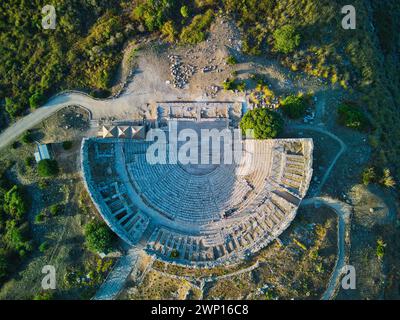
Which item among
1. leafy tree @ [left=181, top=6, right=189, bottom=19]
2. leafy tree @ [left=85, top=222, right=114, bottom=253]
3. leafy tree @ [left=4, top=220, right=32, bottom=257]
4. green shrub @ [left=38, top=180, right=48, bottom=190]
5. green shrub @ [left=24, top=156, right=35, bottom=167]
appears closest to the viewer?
leafy tree @ [left=85, top=222, right=114, bottom=253]

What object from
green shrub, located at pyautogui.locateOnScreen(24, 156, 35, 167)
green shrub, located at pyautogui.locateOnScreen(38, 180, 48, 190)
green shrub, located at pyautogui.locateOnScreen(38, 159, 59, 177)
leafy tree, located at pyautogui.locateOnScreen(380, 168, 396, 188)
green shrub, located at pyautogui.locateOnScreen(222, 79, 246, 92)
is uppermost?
green shrub, located at pyautogui.locateOnScreen(222, 79, 246, 92)

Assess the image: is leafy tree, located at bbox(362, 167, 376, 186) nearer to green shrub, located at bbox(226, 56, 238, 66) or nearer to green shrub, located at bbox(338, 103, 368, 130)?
green shrub, located at bbox(338, 103, 368, 130)

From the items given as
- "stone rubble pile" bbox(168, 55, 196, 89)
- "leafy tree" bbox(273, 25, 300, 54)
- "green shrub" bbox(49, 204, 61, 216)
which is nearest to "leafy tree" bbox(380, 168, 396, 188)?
"leafy tree" bbox(273, 25, 300, 54)

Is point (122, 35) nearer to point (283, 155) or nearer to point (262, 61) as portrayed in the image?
point (262, 61)

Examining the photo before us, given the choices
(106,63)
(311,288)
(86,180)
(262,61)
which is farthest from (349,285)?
(106,63)

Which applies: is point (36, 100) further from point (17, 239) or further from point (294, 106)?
point (294, 106)

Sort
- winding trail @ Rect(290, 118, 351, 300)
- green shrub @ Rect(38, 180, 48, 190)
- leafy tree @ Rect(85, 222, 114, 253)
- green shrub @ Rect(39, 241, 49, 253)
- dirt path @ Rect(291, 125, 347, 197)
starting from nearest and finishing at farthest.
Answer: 1. leafy tree @ Rect(85, 222, 114, 253)
2. winding trail @ Rect(290, 118, 351, 300)
3. green shrub @ Rect(39, 241, 49, 253)
4. green shrub @ Rect(38, 180, 48, 190)
5. dirt path @ Rect(291, 125, 347, 197)
